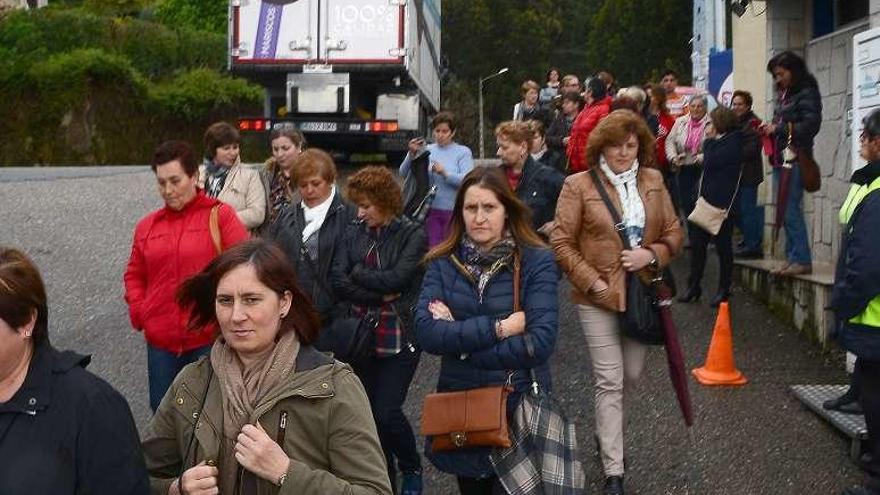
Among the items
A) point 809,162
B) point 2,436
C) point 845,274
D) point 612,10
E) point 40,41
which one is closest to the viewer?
point 2,436

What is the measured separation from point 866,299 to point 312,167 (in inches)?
100

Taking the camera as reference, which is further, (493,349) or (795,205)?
(795,205)

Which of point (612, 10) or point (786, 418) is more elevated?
point (612, 10)

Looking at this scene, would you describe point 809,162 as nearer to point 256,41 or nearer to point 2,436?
point 2,436

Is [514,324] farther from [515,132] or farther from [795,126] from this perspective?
[795,126]

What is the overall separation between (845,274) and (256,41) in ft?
46.2

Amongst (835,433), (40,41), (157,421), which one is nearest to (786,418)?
(835,433)

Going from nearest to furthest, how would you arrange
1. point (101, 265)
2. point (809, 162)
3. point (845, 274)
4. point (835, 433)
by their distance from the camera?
point (845, 274)
point (835, 433)
point (809, 162)
point (101, 265)

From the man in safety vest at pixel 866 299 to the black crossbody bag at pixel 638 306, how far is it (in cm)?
81

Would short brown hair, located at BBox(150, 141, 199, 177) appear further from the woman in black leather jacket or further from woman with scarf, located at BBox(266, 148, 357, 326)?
the woman in black leather jacket

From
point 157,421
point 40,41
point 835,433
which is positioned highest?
point 40,41

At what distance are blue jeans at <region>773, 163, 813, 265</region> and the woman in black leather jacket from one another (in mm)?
4508

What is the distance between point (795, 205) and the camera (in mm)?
8875

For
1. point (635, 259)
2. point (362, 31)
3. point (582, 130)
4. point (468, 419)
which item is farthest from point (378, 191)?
point (362, 31)
